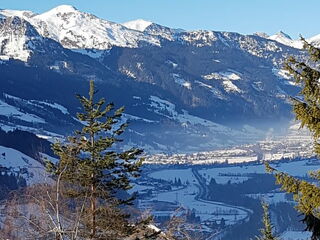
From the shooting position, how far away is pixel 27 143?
487 ft

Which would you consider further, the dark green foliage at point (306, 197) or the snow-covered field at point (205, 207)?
the snow-covered field at point (205, 207)

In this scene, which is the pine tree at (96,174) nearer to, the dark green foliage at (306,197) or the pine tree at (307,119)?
the dark green foliage at (306,197)

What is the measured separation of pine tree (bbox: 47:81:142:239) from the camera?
636 inches

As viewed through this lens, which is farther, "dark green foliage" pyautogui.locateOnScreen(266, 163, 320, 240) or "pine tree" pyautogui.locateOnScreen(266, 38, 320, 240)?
"pine tree" pyautogui.locateOnScreen(266, 38, 320, 240)

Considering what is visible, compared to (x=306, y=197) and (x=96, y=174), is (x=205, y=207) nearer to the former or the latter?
(x=96, y=174)

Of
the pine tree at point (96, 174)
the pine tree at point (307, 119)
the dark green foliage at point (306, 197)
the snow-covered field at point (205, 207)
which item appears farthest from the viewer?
the snow-covered field at point (205, 207)

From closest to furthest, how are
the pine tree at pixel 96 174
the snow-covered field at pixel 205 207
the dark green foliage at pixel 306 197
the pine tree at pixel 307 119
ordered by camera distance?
the dark green foliage at pixel 306 197, the pine tree at pixel 307 119, the pine tree at pixel 96 174, the snow-covered field at pixel 205 207

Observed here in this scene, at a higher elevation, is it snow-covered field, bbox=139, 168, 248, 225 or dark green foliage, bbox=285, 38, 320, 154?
snow-covered field, bbox=139, 168, 248, 225

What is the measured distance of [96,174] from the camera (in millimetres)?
17859

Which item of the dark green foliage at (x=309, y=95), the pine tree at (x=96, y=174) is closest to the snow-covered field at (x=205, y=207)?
the pine tree at (x=96, y=174)

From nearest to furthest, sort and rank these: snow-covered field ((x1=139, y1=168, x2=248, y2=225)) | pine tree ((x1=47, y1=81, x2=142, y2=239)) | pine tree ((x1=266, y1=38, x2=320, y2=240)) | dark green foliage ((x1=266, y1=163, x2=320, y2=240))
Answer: dark green foliage ((x1=266, y1=163, x2=320, y2=240)), pine tree ((x1=266, y1=38, x2=320, y2=240)), pine tree ((x1=47, y1=81, x2=142, y2=239)), snow-covered field ((x1=139, y1=168, x2=248, y2=225))

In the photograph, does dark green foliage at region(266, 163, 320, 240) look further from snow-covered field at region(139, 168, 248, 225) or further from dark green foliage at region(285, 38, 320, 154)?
snow-covered field at region(139, 168, 248, 225)

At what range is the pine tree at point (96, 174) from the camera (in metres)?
16.2

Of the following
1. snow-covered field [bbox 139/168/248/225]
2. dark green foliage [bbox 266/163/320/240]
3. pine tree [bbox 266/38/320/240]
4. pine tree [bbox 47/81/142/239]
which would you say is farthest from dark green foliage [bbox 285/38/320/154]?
snow-covered field [bbox 139/168/248/225]
